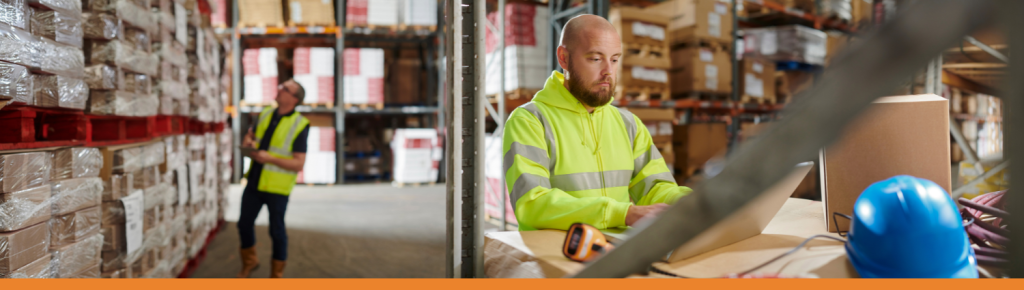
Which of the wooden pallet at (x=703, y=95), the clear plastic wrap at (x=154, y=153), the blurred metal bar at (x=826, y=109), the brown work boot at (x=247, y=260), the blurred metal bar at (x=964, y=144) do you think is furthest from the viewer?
the wooden pallet at (x=703, y=95)

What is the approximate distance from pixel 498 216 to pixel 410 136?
4.31m

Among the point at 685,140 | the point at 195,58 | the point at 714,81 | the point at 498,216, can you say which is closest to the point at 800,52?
the point at 714,81

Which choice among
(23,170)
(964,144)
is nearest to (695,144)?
(964,144)

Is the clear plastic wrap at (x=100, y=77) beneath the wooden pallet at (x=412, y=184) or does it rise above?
above

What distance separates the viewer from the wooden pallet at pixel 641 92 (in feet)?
20.7

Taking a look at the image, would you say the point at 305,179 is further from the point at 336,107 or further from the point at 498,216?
the point at 498,216

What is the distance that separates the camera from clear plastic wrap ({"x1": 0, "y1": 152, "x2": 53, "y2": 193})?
6.31 feet

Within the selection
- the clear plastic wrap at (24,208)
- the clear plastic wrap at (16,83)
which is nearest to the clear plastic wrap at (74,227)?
the clear plastic wrap at (24,208)

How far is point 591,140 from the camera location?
6.75 feet

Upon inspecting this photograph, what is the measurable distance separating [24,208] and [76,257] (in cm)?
51

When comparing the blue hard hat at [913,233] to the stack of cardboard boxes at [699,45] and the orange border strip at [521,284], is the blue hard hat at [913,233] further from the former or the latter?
the stack of cardboard boxes at [699,45]

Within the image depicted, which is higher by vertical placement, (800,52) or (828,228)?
(800,52)

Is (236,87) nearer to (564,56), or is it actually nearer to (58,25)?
(58,25)

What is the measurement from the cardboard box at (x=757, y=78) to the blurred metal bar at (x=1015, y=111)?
7543 millimetres
